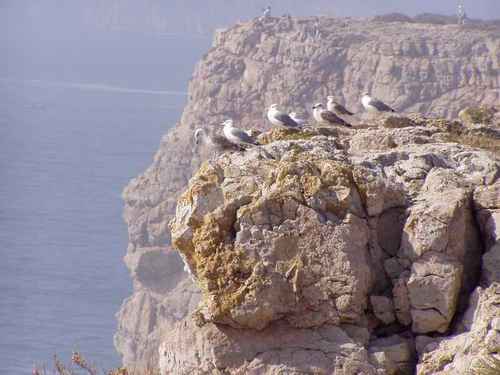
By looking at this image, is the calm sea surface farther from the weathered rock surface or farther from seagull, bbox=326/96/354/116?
the weathered rock surface

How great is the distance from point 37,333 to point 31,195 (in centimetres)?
5334

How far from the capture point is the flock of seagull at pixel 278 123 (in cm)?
1725

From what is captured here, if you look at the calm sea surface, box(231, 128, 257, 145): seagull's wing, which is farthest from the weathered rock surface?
the calm sea surface

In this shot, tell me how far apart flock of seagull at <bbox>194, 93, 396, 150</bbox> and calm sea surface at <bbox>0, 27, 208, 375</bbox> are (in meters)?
43.6

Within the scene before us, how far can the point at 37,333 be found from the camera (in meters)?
84.3

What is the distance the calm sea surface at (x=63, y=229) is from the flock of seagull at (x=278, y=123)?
4356 cm

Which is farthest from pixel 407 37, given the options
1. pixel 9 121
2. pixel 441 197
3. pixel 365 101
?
pixel 9 121

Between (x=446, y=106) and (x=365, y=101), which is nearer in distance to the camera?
(x=365, y=101)

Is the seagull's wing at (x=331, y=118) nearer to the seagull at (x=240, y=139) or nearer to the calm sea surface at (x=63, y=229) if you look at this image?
the seagull at (x=240, y=139)

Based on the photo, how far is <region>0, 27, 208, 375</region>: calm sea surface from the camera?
8700 centimetres

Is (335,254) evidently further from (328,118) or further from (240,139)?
(328,118)

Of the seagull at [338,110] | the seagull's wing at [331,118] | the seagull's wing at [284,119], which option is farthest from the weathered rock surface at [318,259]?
the seagull at [338,110]

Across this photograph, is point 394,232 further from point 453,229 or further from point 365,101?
point 365,101

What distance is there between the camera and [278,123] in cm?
2269
